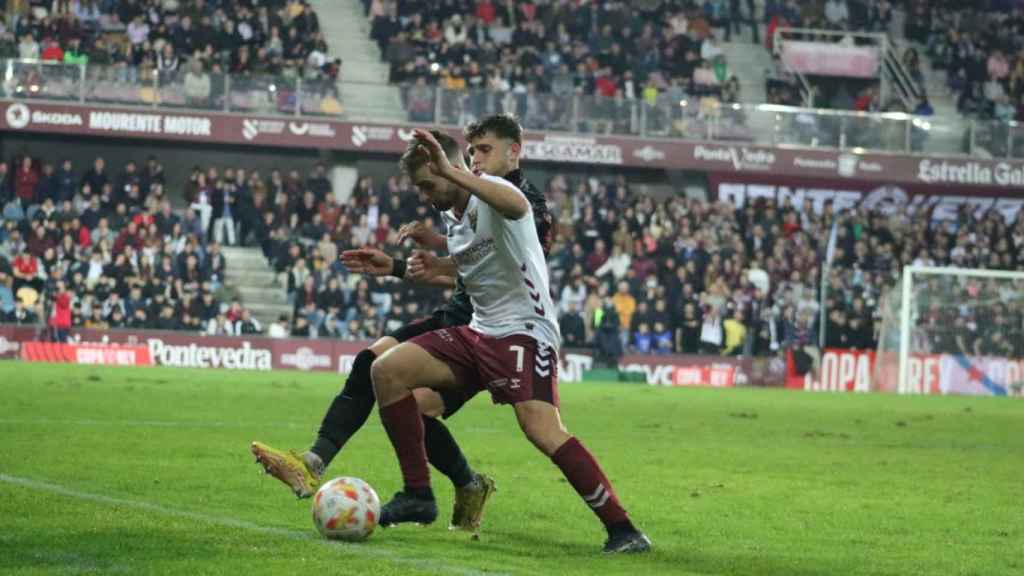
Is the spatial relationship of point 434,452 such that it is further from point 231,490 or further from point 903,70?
point 903,70

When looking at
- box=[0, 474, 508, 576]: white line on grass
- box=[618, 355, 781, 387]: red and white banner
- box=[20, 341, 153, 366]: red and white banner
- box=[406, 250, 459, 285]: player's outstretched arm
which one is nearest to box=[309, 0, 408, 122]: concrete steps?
box=[618, 355, 781, 387]: red and white banner

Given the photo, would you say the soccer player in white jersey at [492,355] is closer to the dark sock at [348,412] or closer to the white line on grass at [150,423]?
the dark sock at [348,412]

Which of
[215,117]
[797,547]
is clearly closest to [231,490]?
[797,547]

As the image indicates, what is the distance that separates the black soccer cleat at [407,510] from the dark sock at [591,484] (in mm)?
885

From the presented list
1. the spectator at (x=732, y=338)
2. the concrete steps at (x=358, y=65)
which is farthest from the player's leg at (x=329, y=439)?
the concrete steps at (x=358, y=65)

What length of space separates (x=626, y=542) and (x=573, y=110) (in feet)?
88.9

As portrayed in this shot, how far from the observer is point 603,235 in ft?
115

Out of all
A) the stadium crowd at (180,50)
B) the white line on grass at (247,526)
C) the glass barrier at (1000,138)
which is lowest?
→ the white line on grass at (247,526)

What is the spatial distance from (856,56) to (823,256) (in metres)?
6.90

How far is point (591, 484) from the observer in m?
7.55

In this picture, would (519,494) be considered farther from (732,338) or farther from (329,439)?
(732,338)

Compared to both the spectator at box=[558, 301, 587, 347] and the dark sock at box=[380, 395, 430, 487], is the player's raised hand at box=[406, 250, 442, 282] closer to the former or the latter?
the dark sock at box=[380, 395, 430, 487]

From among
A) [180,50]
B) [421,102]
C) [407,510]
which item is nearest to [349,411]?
[407,510]

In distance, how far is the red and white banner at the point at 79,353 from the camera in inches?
1140
